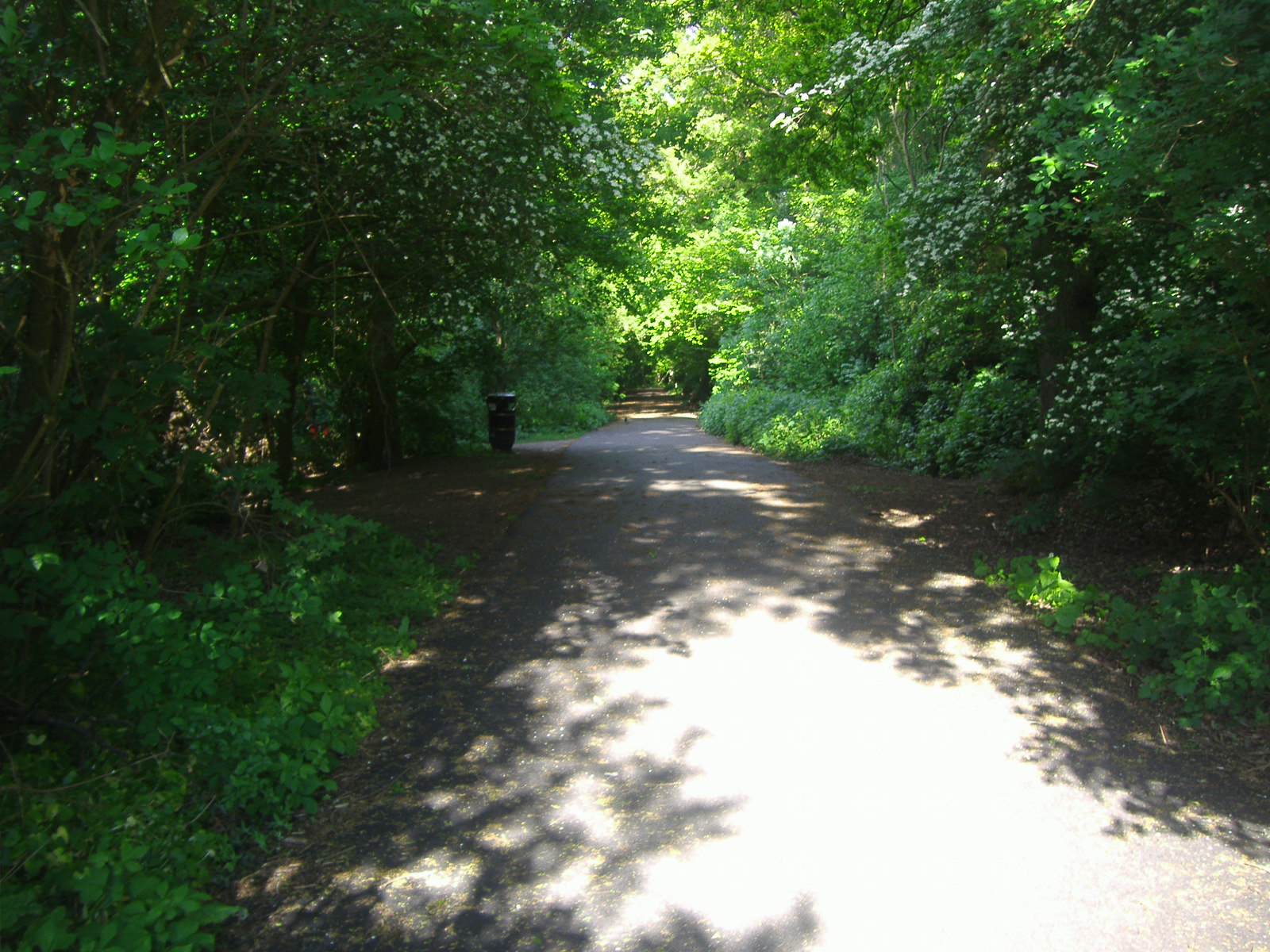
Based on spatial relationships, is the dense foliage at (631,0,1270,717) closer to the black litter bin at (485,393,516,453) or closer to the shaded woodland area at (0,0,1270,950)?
the shaded woodland area at (0,0,1270,950)

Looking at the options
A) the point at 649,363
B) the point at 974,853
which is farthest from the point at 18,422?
the point at 649,363

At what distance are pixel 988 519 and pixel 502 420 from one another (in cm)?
1266

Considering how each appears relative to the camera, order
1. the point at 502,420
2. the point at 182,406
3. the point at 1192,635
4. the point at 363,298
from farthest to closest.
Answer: the point at 502,420, the point at 363,298, the point at 182,406, the point at 1192,635

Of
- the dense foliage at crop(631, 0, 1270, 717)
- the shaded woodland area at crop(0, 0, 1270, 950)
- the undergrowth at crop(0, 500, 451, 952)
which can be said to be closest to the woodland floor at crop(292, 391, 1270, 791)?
the shaded woodland area at crop(0, 0, 1270, 950)

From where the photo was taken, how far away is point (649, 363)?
193 ft

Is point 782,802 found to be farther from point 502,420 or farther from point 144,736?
point 502,420

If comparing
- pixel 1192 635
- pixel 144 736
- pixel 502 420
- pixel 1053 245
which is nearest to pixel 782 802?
pixel 144 736

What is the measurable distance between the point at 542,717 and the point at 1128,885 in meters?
3.04

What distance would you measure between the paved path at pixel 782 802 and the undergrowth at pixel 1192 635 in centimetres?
36

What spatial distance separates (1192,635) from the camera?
5570mm

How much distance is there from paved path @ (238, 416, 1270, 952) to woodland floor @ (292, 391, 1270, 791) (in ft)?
3.12

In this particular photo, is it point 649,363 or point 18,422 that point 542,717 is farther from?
point 649,363

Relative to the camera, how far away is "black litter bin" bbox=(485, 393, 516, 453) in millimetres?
20688

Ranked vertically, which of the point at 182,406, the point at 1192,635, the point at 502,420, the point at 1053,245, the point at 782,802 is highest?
the point at 1053,245
